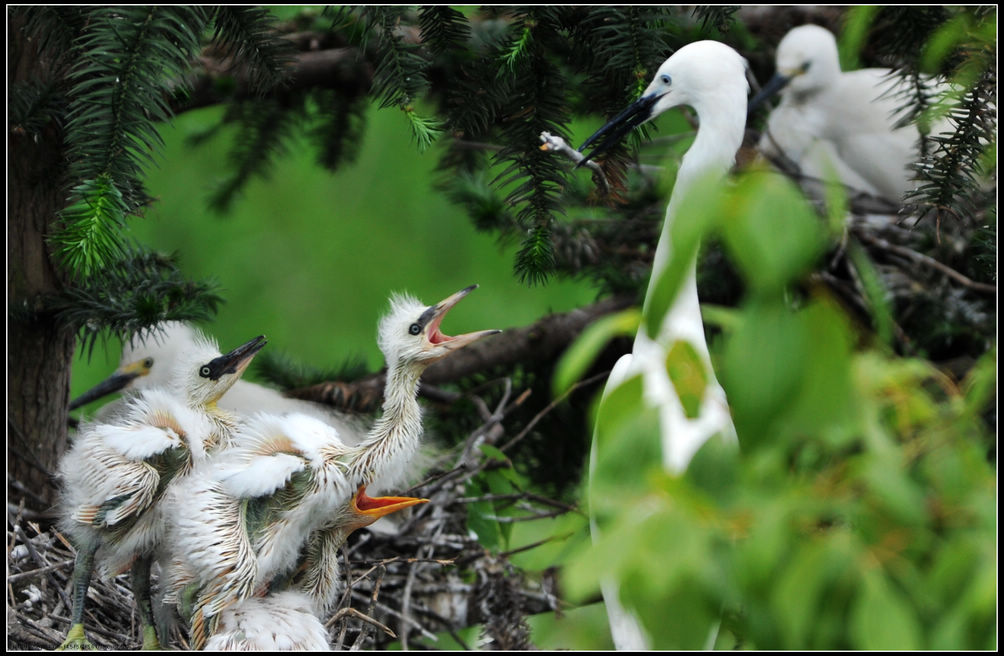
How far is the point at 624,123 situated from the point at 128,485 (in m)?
0.77

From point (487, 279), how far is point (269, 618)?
293 centimetres

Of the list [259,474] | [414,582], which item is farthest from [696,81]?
[414,582]

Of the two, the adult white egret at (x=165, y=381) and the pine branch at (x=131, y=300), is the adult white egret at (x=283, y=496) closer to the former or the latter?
the pine branch at (x=131, y=300)

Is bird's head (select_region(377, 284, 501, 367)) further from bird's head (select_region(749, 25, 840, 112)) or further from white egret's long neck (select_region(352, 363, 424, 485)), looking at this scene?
bird's head (select_region(749, 25, 840, 112))

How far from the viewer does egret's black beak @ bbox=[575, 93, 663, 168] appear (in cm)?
122

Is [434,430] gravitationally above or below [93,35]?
below

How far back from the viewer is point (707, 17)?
1.32 m

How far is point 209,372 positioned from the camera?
1.44 m

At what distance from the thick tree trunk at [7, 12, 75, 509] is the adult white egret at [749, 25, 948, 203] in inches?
55.7

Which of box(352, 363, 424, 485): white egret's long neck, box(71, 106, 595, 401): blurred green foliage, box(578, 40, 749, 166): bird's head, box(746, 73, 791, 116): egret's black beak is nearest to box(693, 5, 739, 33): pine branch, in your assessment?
box(578, 40, 749, 166): bird's head

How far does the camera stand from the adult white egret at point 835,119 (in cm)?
207

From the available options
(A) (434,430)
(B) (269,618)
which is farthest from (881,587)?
(A) (434,430)

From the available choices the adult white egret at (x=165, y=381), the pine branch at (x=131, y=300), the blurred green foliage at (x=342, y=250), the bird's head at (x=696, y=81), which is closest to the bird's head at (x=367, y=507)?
the pine branch at (x=131, y=300)

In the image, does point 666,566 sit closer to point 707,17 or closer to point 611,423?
point 611,423
